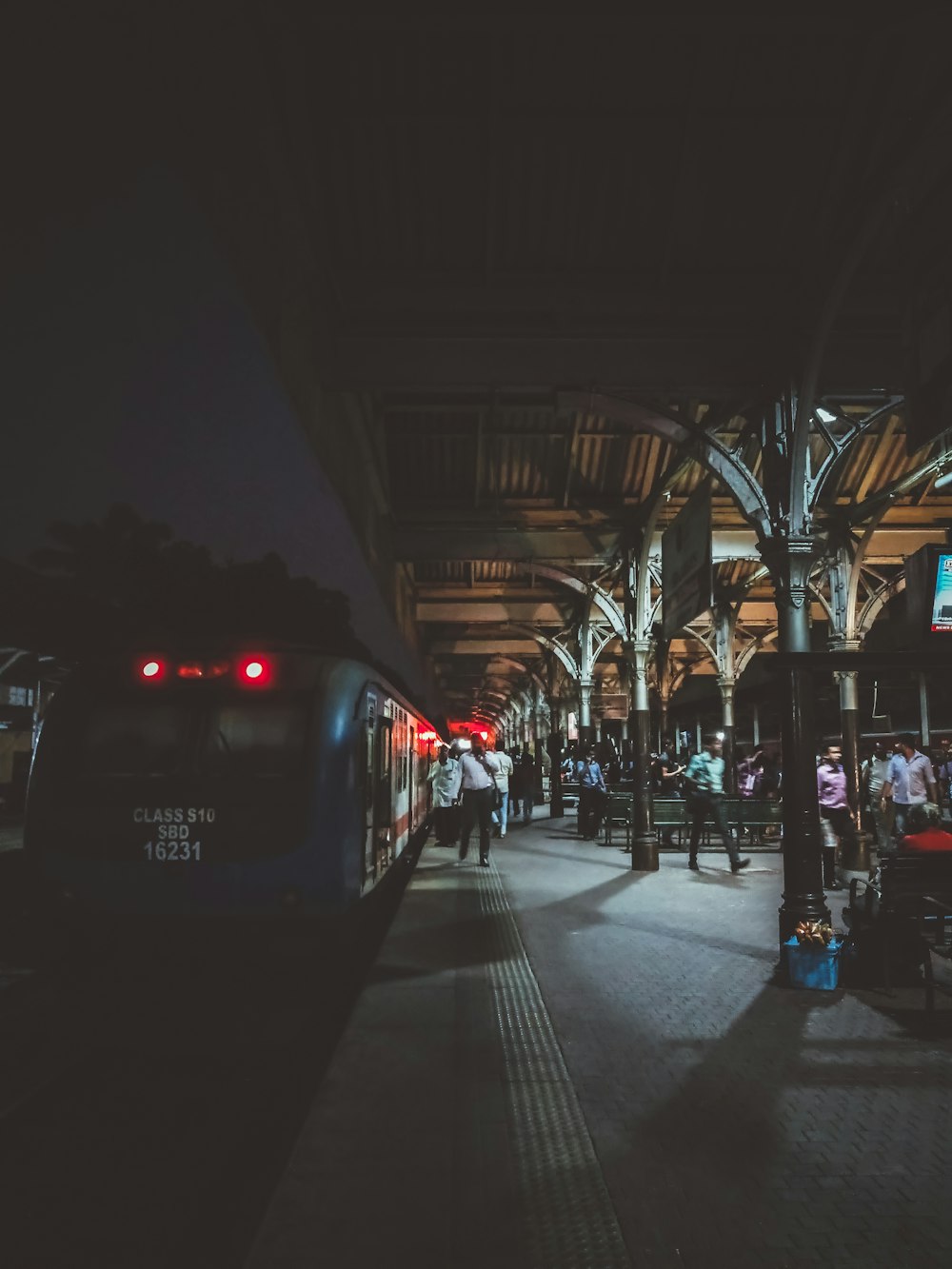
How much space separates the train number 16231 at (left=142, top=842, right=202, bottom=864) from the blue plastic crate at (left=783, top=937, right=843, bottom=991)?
4376 millimetres

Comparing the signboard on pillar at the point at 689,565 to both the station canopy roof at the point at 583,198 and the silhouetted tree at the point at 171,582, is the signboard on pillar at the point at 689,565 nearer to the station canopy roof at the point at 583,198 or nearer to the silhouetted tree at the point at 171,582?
the station canopy roof at the point at 583,198

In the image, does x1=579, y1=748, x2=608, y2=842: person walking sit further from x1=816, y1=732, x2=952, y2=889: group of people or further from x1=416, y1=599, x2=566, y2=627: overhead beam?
x1=816, y1=732, x2=952, y2=889: group of people

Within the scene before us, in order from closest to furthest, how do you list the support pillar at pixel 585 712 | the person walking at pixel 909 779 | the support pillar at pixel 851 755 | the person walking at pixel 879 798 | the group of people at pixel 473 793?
the person walking at pixel 909 779
the person walking at pixel 879 798
the support pillar at pixel 851 755
the group of people at pixel 473 793
the support pillar at pixel 585 712

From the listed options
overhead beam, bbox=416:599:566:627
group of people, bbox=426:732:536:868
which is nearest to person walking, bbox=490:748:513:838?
group of people, bbox=426:732:536:868

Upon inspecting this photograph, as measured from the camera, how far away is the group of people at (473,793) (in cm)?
1416

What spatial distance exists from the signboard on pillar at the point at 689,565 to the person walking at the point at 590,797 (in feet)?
30.7

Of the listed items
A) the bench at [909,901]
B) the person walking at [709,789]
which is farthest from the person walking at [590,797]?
the bench at [909,901]

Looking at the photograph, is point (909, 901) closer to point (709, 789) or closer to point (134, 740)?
point (134, 740)

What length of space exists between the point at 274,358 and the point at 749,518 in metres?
4.40

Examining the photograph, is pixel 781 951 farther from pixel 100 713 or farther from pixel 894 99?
pixel 894 99

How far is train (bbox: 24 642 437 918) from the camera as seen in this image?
20.6 ft

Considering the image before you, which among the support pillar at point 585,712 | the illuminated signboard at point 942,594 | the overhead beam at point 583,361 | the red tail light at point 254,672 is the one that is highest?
the overhead beam at point 583,361

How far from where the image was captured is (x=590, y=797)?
62.5 feet

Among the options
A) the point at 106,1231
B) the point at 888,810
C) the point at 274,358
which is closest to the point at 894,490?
A: the point at 888,810
